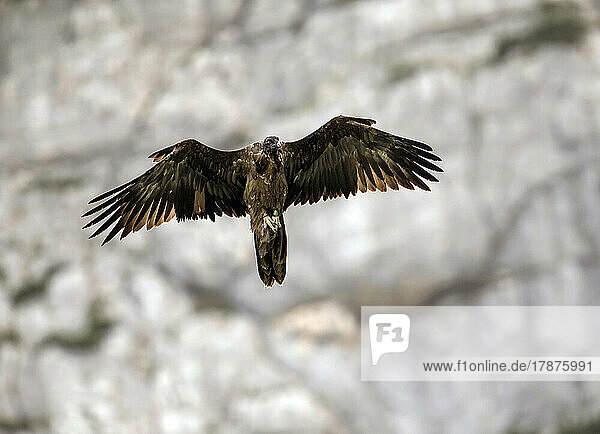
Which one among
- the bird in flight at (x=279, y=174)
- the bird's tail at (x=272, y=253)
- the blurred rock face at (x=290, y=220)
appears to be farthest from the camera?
the blurred rock face at (x=290, y=220)

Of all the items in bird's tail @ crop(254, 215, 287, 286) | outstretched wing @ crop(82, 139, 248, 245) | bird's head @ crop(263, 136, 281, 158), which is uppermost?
bird's head @ crop(263, 136, 281, 158)

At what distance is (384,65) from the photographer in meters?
2.98

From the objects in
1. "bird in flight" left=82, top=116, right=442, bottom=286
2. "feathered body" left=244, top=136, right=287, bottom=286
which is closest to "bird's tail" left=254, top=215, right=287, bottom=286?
"feathered body" left=244, top=136, right=287, bottom=286

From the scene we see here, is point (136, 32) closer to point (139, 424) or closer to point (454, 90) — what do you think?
point (454, 90)

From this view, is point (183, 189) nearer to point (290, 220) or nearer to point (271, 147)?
point (271, 147)

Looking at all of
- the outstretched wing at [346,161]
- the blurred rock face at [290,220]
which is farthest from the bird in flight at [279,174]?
the blurred rock face at [290,220]

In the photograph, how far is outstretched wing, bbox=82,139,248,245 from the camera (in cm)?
143

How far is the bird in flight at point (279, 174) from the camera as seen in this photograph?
142 centimetres

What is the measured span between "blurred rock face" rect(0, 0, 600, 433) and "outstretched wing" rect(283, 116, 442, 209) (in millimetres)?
1404

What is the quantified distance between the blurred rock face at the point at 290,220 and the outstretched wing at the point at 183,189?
1.47 meters

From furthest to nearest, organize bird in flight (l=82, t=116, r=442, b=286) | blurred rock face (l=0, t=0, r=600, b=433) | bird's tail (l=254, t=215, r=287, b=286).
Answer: blurred rock face (l=0, t=0, r=600, b=433) → bird in flight (l=82, t=116, r=442, b=286) → bird's tail (l=254, t=215, r=287, b=286)

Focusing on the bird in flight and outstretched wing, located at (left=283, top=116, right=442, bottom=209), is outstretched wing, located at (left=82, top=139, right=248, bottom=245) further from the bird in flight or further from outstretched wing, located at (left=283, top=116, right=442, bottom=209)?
outstretched wing, located at (left=283, top=116, right=442, bottom=209)

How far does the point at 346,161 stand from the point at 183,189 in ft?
1.09

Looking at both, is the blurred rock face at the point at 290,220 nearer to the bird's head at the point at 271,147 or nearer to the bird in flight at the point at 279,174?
the bird in flight at the point at 279,174
